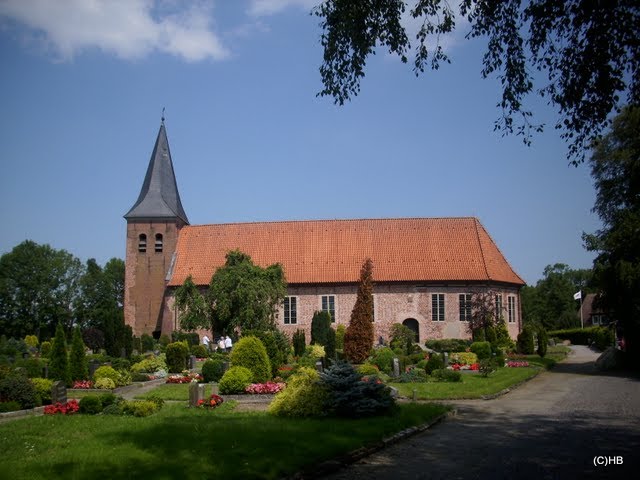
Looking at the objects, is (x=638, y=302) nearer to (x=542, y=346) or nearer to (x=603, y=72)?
(x=542, y=346)

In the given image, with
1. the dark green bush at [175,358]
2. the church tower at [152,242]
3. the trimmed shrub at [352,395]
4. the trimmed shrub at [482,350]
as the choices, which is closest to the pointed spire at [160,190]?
the church tower at [152,242]

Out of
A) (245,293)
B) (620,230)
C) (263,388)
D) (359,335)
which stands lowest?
(263,388)

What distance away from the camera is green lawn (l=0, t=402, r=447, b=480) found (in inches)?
331

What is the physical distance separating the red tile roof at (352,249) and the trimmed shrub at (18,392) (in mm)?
28890

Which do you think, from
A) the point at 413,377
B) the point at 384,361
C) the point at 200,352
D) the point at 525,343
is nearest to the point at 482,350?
the point at 525,343

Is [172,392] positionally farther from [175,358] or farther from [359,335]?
[359,335]

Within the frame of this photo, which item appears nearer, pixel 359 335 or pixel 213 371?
pixel 213 371

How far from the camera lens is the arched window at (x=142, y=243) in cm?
4844

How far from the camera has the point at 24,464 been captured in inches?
348

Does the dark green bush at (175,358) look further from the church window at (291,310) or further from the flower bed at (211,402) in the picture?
the church window at (291,310)

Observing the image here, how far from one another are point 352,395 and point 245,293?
2421cm

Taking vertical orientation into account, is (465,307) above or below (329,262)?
below

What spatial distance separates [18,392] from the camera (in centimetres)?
1614

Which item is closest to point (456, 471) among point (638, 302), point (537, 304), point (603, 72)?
point (603, 72)
